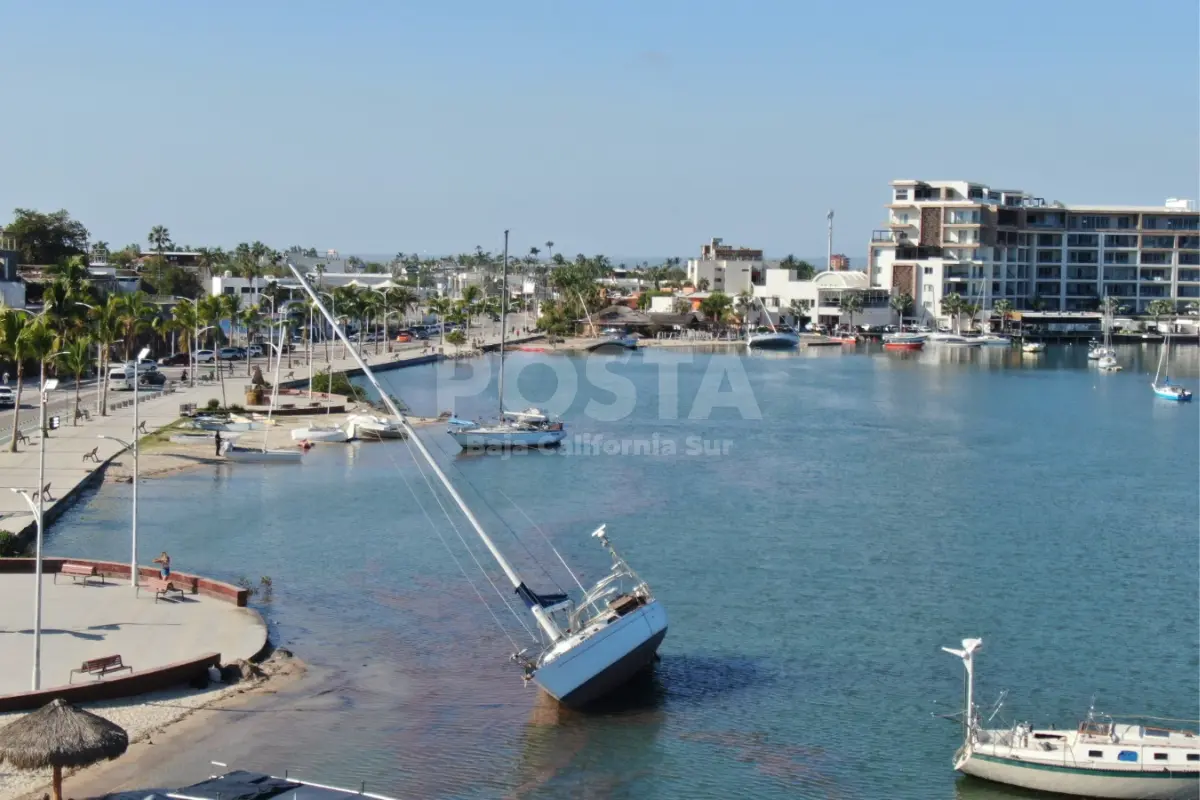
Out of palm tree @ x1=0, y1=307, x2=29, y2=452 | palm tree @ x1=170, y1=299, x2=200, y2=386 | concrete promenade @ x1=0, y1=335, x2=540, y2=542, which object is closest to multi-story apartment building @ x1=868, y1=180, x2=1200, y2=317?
concrete promenade @ x1=0, y1=335, x2=540, y2=542

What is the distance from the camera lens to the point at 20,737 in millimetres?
23578

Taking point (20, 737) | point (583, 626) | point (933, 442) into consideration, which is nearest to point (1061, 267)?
point (933, 442)

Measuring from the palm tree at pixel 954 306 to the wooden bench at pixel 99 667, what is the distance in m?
165

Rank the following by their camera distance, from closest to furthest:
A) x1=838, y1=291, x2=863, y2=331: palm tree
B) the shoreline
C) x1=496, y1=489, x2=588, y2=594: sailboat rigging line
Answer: the shoreline, x1=496, y1=489, x2=588, y2=594: sailboat rigging line, x1=838, y1=291, x2=863, y2=331: palm tree

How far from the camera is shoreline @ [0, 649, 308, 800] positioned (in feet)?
84.1

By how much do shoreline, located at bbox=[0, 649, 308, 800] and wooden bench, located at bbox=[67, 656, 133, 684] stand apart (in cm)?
86

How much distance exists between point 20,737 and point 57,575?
16.2m

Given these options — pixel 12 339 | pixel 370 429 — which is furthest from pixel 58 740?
pixel 370 429

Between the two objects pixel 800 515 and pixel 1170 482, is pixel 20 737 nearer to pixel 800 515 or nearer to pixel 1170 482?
pixel 800 515

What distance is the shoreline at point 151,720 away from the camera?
2562cm

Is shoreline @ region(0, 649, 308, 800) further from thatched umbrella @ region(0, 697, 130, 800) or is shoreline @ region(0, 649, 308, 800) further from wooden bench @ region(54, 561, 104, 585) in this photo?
wooden bench @ region(54, 561, 104, 585)

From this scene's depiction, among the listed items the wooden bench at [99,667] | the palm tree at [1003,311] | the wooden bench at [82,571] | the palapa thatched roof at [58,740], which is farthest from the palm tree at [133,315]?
the palm tree at [1003,311]

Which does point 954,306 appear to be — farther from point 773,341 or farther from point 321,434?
point 321,434

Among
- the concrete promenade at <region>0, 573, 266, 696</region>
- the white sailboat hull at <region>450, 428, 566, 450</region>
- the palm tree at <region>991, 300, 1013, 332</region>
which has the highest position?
the palm tree at <region>991, 300, 1013, 332</region>
